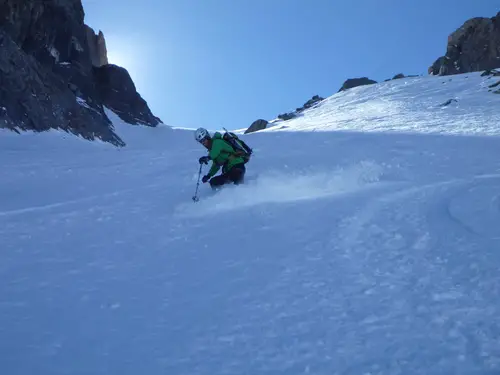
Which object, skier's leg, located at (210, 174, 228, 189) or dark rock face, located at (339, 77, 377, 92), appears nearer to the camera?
skier's leg, located at (210, 174, 228, 189)

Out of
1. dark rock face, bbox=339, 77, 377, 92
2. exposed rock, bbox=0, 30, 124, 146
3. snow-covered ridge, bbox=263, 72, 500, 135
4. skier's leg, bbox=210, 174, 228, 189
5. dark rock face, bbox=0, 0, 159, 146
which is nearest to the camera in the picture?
skier's leg, bbox=210, 174, 228, 189

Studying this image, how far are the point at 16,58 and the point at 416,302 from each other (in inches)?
1097

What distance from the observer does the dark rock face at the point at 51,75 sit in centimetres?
2294

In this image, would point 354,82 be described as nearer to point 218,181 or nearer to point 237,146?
point 237,146

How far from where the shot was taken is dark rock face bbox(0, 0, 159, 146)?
2294cm

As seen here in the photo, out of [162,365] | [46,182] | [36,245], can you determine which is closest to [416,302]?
[162,365]

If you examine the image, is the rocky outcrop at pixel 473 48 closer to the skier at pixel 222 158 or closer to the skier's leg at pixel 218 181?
the skier at pixel 222 158

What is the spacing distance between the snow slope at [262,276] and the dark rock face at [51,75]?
14.5 m

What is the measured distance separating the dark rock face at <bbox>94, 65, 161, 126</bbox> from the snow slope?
3366 cm

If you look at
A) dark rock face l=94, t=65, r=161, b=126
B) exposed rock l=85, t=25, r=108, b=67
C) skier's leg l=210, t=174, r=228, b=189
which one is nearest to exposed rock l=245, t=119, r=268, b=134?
dark rock face l=94, t=65, r=161, b=126

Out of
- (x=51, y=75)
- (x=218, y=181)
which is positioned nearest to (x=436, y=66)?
(x=51, y=75)

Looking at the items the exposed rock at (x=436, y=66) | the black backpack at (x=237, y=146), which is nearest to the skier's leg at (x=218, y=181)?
the black backpack at (x=237, y=146)

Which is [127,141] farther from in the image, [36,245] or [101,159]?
[36,245]

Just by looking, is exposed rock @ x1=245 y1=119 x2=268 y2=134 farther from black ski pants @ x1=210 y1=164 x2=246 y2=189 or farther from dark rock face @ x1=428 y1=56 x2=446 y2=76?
black ski pants @ x1=210 y1=164 x2=246 y2=189
